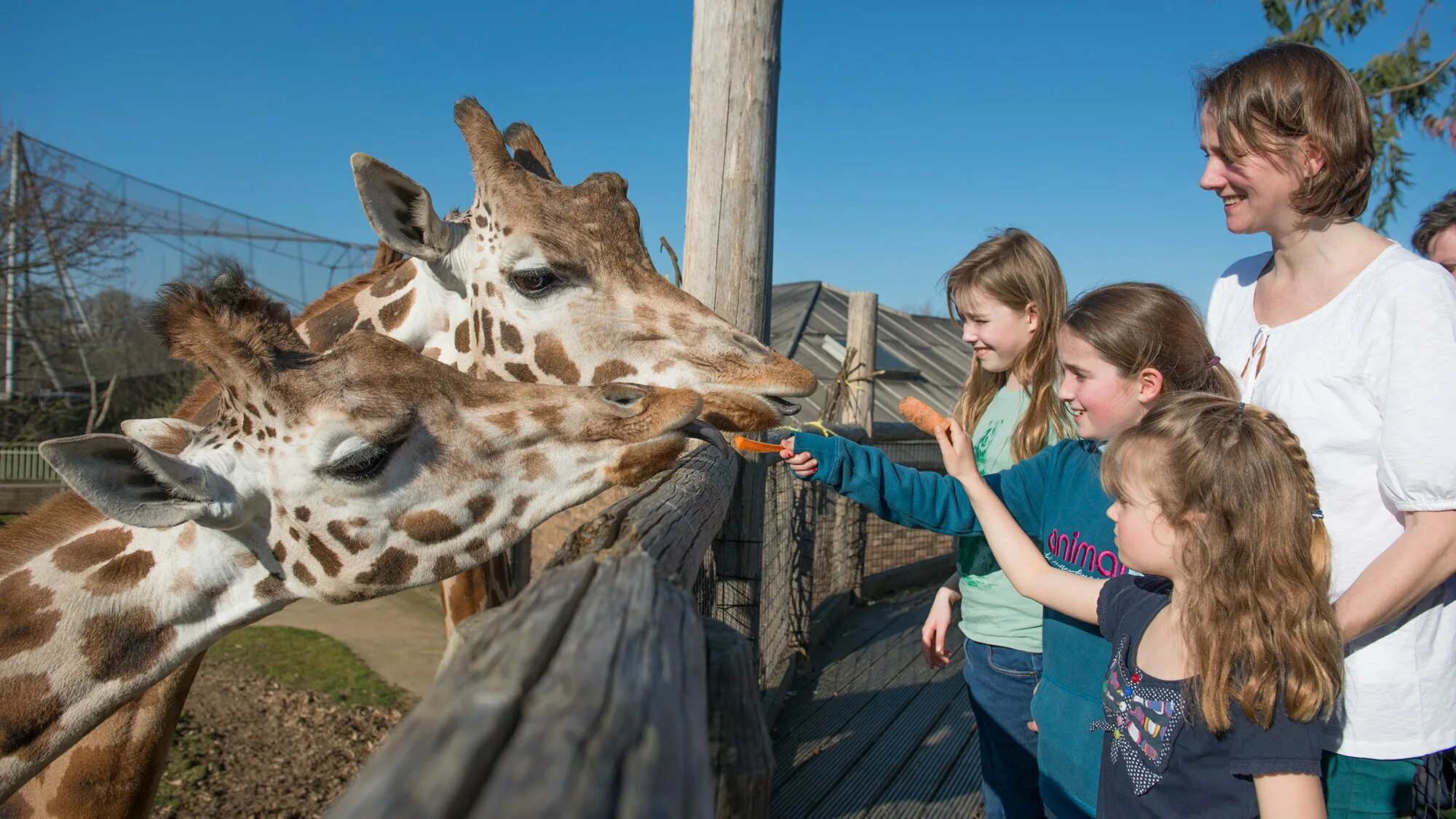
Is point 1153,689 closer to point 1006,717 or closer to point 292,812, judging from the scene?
point 1006,717

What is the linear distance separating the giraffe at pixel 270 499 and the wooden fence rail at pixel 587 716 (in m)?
0.91

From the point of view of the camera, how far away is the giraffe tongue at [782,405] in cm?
277

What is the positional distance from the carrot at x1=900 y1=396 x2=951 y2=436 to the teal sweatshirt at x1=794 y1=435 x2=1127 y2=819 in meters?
0.14

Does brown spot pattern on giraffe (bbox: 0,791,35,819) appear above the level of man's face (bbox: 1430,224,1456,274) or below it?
below

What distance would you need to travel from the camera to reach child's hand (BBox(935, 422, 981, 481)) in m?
2.29

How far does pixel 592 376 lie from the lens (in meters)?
2.92

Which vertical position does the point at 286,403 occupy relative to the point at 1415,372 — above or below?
below

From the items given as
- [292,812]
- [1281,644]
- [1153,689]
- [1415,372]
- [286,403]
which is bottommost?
[292,812]

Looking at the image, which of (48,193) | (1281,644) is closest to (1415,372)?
(1281,644)

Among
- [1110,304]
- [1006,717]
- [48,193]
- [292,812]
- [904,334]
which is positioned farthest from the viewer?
[904,334]

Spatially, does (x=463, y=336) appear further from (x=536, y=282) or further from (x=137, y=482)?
(x=137, y=482)

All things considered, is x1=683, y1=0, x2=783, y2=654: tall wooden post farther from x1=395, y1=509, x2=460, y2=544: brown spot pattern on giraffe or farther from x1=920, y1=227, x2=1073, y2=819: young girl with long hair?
x1=395, y1=509, x2=460, y2=544: brown spot pattern on giraffe

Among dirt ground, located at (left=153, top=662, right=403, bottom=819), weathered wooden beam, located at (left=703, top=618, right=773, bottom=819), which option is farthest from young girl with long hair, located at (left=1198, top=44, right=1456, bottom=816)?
dirt ground, located at (left=153, top=662, right=403, bottom=819)

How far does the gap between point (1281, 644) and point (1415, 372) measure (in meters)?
0.59
